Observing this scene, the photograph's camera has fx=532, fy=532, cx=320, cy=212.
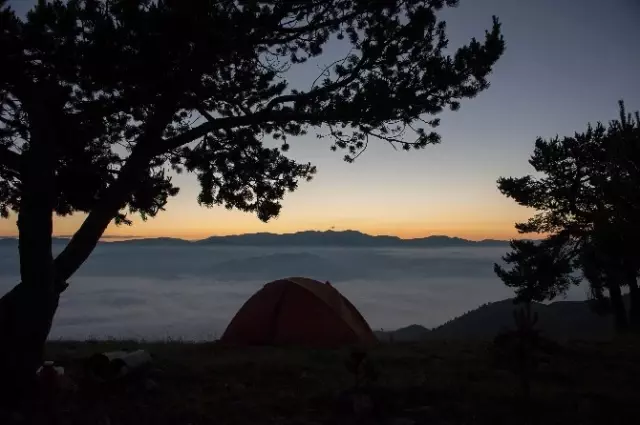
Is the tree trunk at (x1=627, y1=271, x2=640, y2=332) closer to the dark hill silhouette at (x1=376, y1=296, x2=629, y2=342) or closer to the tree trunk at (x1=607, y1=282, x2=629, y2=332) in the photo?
the tree trunk at (x1=607, y1=282, x2=629, y2=332)

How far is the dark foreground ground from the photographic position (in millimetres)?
5988

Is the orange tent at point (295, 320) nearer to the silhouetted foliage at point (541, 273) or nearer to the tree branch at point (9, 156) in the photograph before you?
the tree branch at point (9, 156)

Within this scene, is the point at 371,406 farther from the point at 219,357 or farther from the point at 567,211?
the point at 567,211

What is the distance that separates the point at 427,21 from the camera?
7.75 metres

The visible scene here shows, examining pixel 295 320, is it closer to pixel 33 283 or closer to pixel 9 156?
pixel 33 283

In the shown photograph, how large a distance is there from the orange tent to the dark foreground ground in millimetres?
2190

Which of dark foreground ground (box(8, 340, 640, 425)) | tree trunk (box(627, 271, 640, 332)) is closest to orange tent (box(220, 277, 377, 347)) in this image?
dark foreground ground (box(8, 340, 640, 425))

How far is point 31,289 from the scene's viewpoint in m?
6.54

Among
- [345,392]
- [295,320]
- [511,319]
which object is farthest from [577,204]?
[511,319]

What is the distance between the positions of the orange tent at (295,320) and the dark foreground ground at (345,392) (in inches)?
86.2

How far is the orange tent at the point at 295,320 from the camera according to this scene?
11.9 meters

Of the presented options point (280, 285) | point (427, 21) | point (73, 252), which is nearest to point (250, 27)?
point (427, 21)

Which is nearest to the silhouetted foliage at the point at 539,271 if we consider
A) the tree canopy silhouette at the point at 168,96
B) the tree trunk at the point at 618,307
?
the tree trunk at the point at 618,307

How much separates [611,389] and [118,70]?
25.3ft
